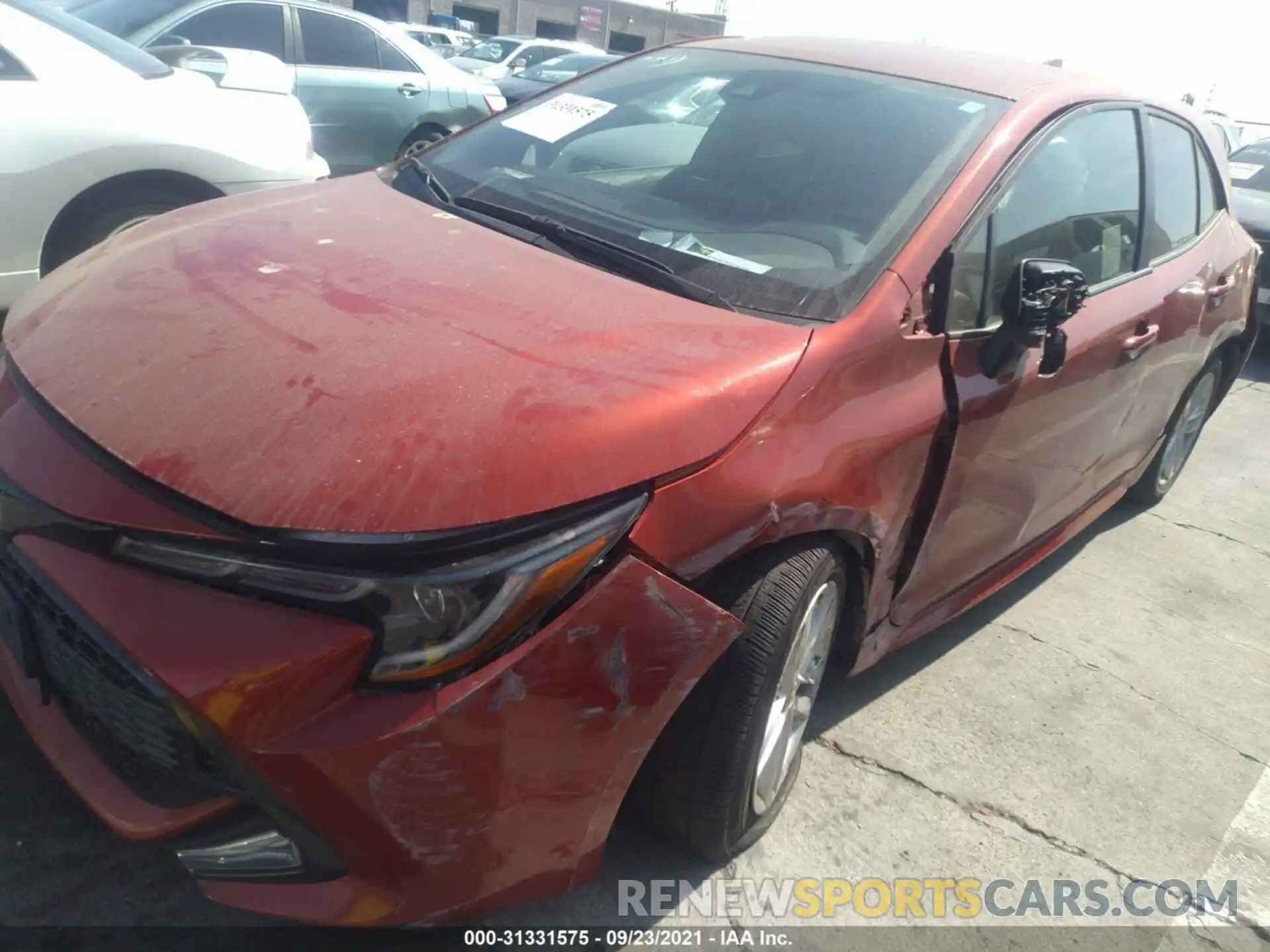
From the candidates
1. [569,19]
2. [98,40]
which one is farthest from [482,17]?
[98,40]

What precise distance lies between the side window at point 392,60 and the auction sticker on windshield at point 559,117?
207 inches

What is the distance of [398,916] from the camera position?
5.34ft

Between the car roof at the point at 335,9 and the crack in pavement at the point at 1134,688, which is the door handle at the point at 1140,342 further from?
the car roof at the point at 335,9

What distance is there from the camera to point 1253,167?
31.7 feet

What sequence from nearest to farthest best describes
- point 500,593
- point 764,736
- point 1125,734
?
point 500,593 < point 764,736 < point 1125,734

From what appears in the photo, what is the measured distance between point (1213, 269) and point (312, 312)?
3.34 m

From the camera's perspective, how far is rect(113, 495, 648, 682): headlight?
1516mm

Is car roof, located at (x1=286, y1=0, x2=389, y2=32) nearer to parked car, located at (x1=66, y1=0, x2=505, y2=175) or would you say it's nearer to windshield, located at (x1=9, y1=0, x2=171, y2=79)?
parked car, located at (x1=66, y1=0, x2=505, y2=175)

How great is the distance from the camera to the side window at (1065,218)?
7.90ft

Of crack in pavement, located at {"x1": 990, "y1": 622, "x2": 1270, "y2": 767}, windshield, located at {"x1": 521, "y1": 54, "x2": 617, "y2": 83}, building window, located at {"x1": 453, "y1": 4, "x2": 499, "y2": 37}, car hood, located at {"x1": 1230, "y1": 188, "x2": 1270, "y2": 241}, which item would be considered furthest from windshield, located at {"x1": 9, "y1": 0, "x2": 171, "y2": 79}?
building window, located at {"x1": 453, "y1": 4, "x2": 499, "y2": 37}

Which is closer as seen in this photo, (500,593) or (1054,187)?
(500,593)

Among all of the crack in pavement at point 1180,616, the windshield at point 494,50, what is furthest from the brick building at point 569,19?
the crack in pavement at point 1180,616

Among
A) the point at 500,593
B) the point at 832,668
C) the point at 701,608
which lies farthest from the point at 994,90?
the point at 500,593

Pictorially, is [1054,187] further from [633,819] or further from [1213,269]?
[633,819]
